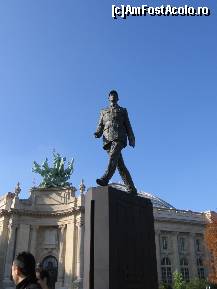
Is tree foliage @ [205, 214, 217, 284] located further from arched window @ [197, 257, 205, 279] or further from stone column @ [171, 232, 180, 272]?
stone column @ [171, 232, 180, 272]

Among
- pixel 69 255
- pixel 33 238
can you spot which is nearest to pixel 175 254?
pixel 69 255

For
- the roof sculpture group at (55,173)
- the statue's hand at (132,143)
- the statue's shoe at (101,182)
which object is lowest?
the statue's shoe at (101,182)

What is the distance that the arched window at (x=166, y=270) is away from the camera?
171ft

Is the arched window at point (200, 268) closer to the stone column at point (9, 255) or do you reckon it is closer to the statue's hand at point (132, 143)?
the stone column at point (9, 255)

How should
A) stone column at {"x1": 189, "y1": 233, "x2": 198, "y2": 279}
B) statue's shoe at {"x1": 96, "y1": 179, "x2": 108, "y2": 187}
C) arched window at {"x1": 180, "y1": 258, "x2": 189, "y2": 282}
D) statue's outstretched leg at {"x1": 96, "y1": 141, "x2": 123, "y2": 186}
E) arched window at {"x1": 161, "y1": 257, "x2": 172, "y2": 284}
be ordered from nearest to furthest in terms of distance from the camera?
1. statue's shoe at {"x1": 96, "y1": 179, "x2": 108, "y2": 187}
2. statue's outstretched leg at {"x1": 96, "y1": 141, "x2": 123, "y2": 186}
3. arched window at {"x1": 161, "y1": 257, "x2": 172, "y2": 284}
4. arched window at {"x1": 180, "y1": 258, "x2": 189, "y2": 282}
5. stone column at {"x1": 189, "y1": 233, "x2": 198, "y2": 279}

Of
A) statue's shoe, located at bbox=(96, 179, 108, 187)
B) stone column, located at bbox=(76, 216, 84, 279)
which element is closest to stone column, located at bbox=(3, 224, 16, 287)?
stone column, located at bbox=(76, 216, 84, 279)

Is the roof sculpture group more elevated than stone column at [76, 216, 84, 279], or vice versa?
the roof sculpture group

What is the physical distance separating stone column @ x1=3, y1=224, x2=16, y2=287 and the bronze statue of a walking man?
41445 mm

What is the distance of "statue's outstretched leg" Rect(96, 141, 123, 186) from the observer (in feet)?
30.4

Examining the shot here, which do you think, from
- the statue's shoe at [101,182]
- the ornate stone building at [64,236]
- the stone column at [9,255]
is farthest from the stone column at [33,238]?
the statue's shoe at [101,182]

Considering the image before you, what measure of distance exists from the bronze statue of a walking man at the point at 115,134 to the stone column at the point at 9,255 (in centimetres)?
4144

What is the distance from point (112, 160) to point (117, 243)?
238 cm

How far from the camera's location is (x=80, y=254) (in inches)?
1897

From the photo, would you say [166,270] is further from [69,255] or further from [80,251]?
[69,255]
